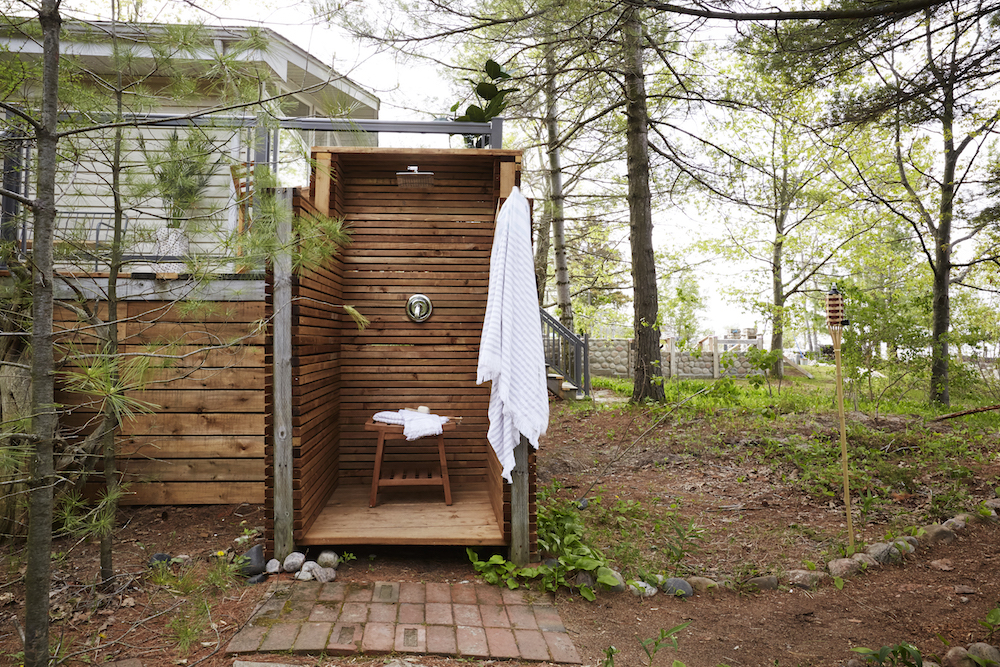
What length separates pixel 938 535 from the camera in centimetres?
364

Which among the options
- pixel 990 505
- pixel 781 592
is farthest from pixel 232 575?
pixel 990 505

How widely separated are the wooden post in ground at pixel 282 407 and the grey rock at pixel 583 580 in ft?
5.50

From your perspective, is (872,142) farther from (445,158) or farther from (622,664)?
(622,664)

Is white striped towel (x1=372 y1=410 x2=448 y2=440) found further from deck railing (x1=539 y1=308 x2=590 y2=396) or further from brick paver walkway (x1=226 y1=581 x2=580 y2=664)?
deck railing (x1=539 y1=308 x2=590 y2=396)

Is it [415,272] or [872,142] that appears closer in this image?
[415,272]

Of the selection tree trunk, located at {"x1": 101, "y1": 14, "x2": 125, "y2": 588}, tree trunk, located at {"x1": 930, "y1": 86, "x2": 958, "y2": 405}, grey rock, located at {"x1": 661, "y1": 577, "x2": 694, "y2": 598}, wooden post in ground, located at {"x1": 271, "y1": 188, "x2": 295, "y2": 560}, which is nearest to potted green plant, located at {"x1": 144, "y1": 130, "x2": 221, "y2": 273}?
tree trunk, located at {"x1": 101, "y1": 14, "x2": 125, "y2": 588}

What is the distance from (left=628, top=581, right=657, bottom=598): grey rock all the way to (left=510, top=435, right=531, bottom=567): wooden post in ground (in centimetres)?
63

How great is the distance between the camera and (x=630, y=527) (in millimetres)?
4023

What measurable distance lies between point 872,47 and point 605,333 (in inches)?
896

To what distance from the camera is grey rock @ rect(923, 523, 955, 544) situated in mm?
3623

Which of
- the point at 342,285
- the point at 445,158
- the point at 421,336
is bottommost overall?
the point at 421,336

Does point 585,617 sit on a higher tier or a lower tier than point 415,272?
lower

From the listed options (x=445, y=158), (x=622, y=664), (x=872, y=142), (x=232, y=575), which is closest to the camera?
(x=622, y=664)

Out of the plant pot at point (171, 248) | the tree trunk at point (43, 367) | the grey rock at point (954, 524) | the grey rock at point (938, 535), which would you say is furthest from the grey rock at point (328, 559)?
the grey rock at point (954, 524)
